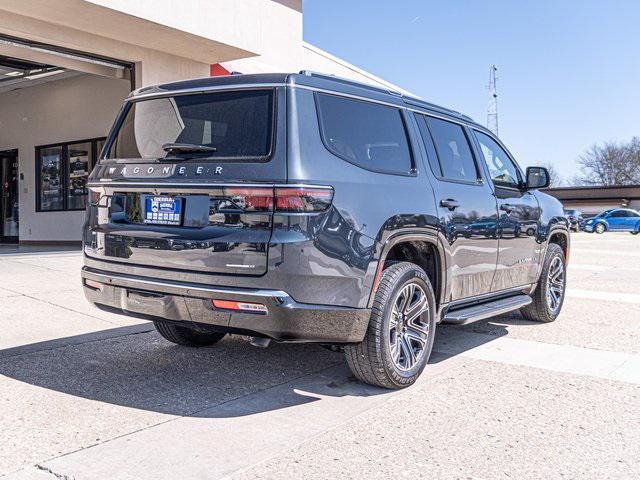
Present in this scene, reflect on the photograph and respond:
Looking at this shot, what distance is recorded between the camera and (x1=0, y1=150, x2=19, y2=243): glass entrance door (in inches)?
749

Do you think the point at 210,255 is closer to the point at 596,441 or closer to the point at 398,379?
the point at 398,379

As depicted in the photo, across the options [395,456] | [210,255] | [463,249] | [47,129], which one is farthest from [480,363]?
[47,129]

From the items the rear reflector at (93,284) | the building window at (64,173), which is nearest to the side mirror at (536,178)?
the rear reflector at (93,284)

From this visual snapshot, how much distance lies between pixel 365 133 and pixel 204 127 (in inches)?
42.7

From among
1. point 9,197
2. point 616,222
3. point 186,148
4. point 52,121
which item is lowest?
point 616,222

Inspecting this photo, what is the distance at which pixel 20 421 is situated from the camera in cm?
370

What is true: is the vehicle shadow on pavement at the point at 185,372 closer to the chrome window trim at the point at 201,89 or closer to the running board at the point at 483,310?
the running board at the point at 483,310

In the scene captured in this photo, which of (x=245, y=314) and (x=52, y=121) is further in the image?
(x=52, y=121)

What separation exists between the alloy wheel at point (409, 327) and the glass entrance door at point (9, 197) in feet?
57.1

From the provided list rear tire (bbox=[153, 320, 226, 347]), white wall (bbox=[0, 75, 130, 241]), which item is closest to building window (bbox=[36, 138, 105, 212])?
white wall (bbox=[0, 75, 130, 241])

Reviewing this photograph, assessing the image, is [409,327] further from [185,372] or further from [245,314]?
[185,372]

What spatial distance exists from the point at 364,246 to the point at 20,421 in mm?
2254

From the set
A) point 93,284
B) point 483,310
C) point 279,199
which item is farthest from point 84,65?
point 279,199

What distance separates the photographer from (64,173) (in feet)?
56.4
